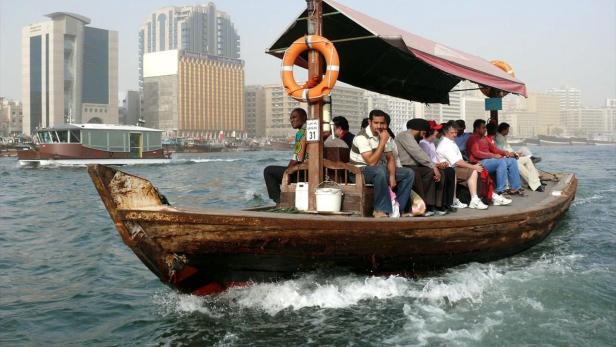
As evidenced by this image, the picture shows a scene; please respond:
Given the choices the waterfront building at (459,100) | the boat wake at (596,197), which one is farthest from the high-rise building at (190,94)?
the boat wake at (596,197)

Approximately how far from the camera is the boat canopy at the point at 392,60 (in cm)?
625

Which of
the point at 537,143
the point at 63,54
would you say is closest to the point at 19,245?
the point at 63,54

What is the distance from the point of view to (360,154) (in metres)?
6.38

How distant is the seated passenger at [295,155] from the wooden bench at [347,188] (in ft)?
0.75

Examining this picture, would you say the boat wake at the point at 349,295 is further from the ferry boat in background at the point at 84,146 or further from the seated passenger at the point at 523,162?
the ferry boat in background at the point at 84,146

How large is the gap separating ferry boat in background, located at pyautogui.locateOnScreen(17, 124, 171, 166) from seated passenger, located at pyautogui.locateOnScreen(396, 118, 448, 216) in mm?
32545

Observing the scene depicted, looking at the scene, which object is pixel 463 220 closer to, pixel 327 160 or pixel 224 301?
pixel 327 160

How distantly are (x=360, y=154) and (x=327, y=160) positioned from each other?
525 mm

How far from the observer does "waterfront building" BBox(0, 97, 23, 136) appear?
124 m

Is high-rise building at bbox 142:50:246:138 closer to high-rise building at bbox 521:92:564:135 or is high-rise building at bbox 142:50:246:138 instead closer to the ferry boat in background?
the ferry boat in background

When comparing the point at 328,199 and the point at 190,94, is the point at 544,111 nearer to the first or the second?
the point at 190,94

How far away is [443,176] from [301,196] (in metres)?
1.97

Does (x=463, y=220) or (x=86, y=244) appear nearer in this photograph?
(x=463, y=220)

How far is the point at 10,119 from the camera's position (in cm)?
12550
